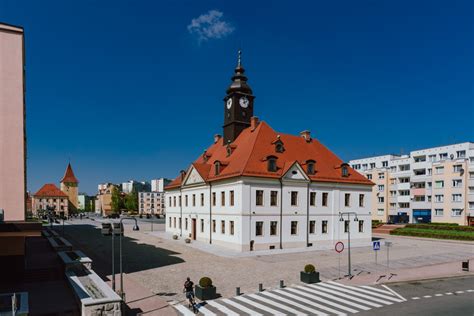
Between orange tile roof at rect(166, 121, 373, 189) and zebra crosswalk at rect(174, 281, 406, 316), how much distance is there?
53.0 ft

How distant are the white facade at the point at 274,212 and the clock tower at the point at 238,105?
7.70 meters

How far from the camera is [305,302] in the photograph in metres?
18.7

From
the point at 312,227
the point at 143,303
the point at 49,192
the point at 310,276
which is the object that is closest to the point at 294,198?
the point at 312,227

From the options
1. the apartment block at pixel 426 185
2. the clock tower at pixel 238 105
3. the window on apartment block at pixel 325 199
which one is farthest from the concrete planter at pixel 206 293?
the apartment block at pixel 426 185

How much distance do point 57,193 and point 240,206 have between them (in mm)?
125319

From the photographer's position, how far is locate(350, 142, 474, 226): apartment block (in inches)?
2598

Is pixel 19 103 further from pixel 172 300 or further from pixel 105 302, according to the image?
pixel 172 300

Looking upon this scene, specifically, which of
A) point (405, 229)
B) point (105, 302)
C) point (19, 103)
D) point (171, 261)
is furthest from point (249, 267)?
point (405, 229)

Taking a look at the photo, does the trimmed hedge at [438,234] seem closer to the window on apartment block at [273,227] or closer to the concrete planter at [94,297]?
the window on apartment block at [273,227]

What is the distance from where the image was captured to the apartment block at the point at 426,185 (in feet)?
217

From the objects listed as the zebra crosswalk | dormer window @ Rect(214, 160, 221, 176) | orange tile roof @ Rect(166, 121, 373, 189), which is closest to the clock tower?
orange tile roof @ Rect(166, 121, 373, 189)

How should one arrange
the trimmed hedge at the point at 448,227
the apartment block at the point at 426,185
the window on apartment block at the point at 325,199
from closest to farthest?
1. the window on apartment block at the point at 325,199
2. the trimmed hedge at the point at 448,227
3. the apartment block at the point at 426,185

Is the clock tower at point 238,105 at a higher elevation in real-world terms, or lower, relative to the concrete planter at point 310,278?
higher

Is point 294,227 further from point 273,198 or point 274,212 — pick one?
point 273,198
